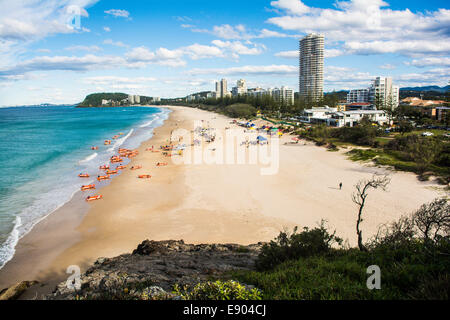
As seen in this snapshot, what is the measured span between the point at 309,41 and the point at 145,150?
11382cm

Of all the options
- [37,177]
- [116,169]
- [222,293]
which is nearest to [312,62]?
[116,169]

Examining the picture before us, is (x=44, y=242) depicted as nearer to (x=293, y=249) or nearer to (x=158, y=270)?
(x=158, y=270)

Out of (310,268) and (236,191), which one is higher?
(310,268)

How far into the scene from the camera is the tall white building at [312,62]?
127512mm

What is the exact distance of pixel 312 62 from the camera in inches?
5098

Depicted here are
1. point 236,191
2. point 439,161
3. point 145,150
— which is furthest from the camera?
point 145,150

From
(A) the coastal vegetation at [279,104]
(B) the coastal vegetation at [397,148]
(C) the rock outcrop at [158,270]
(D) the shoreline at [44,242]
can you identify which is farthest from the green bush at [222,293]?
(A) the coastal vegetation at [279,104]

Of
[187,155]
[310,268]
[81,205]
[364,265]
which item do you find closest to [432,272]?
[364,265]

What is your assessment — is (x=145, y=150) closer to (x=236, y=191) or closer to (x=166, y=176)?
(x=166, y=176)

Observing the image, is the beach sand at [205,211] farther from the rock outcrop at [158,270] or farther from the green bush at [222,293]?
the green bush at [222,293]

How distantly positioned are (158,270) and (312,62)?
136 meters

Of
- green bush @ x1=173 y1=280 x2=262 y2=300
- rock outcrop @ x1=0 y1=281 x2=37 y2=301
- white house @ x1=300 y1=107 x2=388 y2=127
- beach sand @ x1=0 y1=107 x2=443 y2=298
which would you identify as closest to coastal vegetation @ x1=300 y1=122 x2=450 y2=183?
beach sand @ x1=0 y1=107 x2=443 y2=298

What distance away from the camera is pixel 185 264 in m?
9.47

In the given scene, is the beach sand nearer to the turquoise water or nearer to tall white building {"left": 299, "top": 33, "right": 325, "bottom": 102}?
the turquoise water
